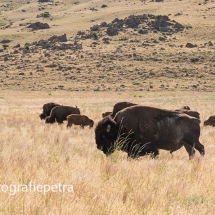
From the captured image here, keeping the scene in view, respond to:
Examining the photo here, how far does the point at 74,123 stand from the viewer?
19547 mm

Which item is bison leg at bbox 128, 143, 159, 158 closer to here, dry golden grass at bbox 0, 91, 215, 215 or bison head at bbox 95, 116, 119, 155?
dry golden grass at bbox 0, 91, 215, 215

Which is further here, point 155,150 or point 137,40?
point 137,40

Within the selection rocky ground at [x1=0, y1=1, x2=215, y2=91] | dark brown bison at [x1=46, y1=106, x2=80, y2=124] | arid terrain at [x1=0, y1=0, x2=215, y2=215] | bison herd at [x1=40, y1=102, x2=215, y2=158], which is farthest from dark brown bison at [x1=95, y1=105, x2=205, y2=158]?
rocky ground at [x1=0, y1=1, x2=215, y2=91]

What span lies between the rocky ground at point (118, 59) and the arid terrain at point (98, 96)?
21 centimetres

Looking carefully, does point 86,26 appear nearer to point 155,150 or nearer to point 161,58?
point 161,58

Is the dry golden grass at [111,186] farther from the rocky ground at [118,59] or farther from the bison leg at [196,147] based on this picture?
the rocky ground at [118,59]

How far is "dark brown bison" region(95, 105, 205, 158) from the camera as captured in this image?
8672 millimetres

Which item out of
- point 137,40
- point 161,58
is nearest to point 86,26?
point 137,40

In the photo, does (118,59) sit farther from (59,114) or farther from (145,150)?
(145,150)

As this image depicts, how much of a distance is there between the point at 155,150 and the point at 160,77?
64676 mm

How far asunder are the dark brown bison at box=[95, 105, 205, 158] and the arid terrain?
44 centimetres

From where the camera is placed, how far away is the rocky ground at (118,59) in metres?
69.5

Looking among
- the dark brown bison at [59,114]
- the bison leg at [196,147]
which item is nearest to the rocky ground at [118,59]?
the dark brown bison at [59,114]

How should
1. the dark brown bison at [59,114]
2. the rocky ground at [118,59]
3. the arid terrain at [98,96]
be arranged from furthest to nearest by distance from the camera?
the rocky ground at [118,59] → the dark brown bison at [59,114] → the arid terrain at [98,96]
